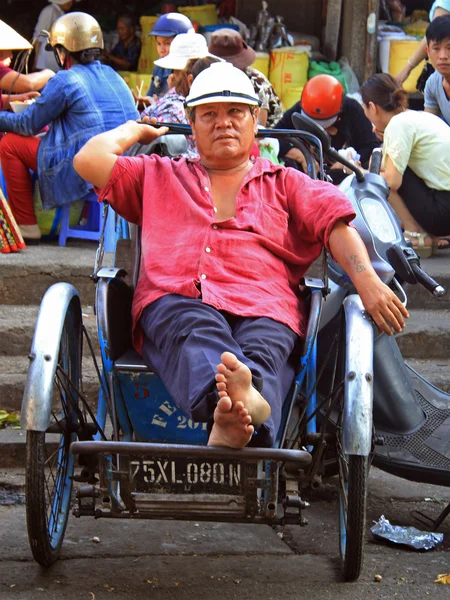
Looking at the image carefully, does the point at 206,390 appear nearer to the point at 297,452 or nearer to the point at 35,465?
the point at 297,452

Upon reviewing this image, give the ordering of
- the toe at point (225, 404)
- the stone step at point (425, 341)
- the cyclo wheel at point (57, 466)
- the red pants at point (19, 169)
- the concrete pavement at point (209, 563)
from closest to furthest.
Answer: the toe at point (225, 404) → the cyclo wheel at point (57, 466) → the concrete pavement at point (209, 563) → the stone step at point (425, 341) → the red pants at point (19, 169)

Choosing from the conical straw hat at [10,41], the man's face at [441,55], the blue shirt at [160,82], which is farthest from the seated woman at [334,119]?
the conical straw hat at [10,41]

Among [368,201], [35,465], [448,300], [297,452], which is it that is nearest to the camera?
[297,452]

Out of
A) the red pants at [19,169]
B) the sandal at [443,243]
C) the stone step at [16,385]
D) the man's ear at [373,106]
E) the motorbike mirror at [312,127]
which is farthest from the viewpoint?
the sandal at [443,243]

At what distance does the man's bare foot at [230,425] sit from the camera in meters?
2.70

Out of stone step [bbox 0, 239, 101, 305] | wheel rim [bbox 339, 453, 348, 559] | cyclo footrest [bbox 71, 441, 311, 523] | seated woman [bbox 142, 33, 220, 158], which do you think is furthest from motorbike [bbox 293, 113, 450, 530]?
stone step [bbox 0, 239, 101, 305]

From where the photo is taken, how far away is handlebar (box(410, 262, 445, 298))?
11.1 feet

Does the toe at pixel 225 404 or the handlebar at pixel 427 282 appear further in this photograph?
the handlebar at pixel 427 282

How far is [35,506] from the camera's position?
3025 millimetres

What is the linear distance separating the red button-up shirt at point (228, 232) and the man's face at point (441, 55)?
3270mm

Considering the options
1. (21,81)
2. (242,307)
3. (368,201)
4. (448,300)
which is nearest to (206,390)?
(242,307)

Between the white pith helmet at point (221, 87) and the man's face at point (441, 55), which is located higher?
the white pith helmet at point (221, 87)

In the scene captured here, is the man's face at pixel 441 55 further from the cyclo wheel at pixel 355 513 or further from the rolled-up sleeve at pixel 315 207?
the cyclo wheel at pixel 355 513

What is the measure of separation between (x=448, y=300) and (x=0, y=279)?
2.67 metres
